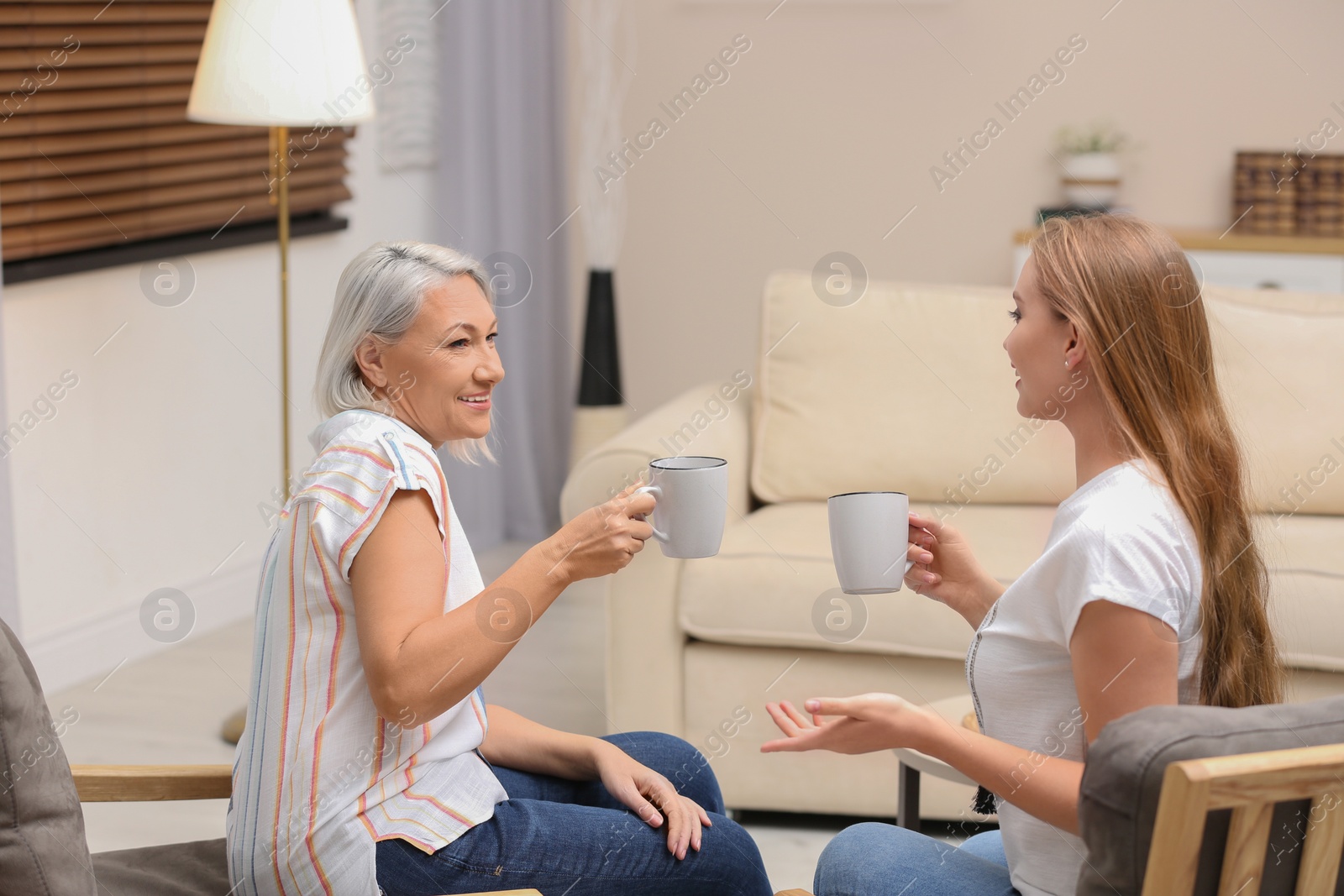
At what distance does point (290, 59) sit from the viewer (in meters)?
2.68

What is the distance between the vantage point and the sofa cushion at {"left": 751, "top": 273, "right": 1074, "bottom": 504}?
2.75 meters

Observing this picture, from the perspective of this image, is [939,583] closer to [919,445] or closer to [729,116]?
[919,445]

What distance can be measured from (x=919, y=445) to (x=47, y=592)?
199 cm

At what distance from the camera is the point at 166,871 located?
133 cm

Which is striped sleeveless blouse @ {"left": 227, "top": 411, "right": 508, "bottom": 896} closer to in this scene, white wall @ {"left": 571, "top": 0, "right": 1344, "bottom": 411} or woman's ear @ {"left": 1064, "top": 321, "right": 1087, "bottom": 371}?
woman's ear @ {"left": 1064, "top": 321, "right": 1087, "bottom": 371}

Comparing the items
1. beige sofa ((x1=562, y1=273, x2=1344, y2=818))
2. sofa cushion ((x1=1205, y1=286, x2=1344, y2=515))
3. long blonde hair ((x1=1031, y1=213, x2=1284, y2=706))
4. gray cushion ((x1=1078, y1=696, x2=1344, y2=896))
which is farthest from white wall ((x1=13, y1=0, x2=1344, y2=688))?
gray cushion ((x1=1078, y1=696, x2=1344, y2=896))

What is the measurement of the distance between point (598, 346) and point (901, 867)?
10.6 ft

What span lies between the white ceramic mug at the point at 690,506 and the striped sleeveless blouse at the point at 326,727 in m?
0.22

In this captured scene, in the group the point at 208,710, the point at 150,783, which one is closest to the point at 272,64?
the point at 208,710

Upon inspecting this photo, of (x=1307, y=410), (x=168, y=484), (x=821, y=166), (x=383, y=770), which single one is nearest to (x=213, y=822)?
(x=168, y=484)

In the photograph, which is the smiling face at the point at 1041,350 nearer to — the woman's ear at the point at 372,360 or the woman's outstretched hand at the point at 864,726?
the woman's outstretched hand at the point at 864,726

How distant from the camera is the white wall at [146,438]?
9.61 feet

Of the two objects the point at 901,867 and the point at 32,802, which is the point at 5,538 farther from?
the point at 901,867

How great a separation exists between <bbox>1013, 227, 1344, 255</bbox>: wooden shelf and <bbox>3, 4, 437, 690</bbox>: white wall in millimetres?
2158
